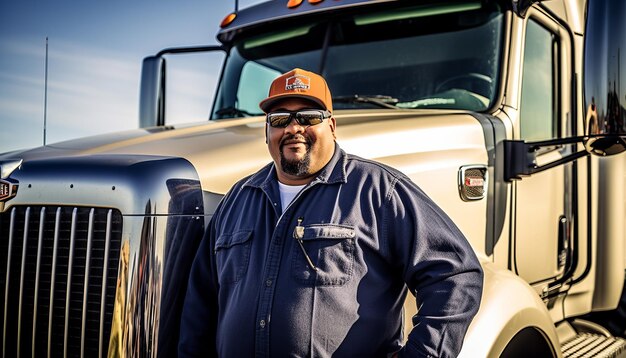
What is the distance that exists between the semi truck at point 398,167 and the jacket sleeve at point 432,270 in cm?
41

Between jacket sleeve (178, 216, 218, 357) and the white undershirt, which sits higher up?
the white undershirt

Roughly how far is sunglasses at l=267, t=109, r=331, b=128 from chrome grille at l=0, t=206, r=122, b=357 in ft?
1.79

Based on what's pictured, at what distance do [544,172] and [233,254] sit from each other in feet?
6.27

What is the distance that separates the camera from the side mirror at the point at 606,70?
8.79ft

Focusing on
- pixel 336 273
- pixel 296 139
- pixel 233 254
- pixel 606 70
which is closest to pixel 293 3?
pixel 606 70

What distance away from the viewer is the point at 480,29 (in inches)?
130

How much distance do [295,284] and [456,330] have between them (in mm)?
458

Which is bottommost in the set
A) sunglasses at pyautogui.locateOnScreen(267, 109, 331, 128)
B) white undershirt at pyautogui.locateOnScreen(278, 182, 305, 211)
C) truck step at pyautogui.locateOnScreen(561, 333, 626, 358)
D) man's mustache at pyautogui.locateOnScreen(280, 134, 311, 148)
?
truck step at pyautogui.locateOnScreen(561, 333, 626, 358)

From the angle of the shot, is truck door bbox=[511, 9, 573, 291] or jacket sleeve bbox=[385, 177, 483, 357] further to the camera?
truck door bbox=[511, 9, 573, 291]

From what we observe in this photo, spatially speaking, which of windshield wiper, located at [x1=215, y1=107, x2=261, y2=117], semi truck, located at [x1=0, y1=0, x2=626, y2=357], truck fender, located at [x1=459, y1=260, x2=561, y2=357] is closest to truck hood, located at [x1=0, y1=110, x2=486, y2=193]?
semi truck, located at [x1=0, y1=0, x2=626, y2=357]

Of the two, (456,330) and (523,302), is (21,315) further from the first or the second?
(523,302)

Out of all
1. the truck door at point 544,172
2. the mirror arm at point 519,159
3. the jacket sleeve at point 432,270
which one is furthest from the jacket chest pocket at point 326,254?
the truck door at point 544,172

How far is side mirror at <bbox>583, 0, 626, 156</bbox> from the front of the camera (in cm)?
268

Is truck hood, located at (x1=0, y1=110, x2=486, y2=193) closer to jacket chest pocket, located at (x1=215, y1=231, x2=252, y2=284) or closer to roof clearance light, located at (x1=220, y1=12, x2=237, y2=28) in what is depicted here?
jacket chest pocket, located at (x1=215, y1=231, x2=252, y2=284)
